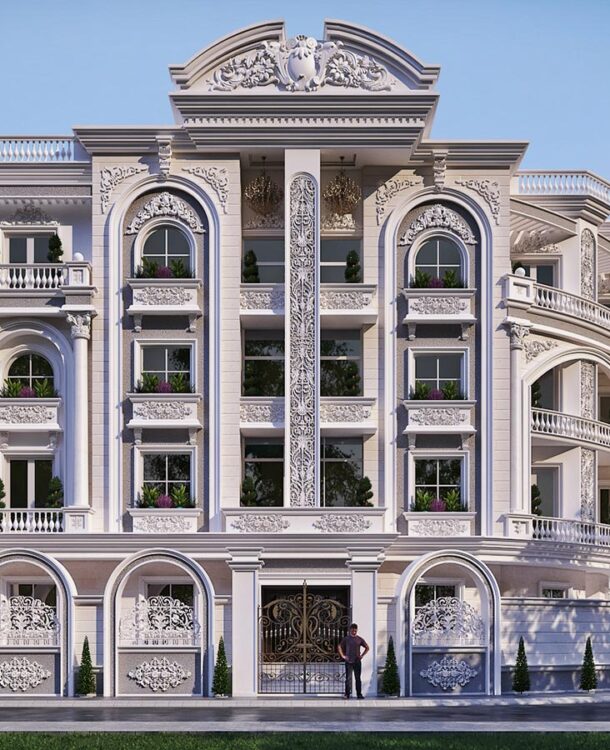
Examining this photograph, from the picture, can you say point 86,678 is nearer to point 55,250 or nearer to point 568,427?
point 55,250

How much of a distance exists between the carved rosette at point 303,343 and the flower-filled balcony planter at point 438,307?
2.31 metres

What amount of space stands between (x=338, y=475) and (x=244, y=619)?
17.7ft

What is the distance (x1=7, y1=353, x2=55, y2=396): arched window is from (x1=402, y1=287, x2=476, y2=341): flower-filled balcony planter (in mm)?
8488

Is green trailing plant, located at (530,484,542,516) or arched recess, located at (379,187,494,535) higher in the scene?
arched recess, located at (379,187,494,535)

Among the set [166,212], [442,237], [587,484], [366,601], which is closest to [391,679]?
[366,601]

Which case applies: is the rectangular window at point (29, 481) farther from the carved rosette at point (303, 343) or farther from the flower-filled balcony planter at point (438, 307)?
the flower-filled balcony planter at point (438, 307)

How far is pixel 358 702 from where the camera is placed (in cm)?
3077

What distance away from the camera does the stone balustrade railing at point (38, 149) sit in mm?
37844

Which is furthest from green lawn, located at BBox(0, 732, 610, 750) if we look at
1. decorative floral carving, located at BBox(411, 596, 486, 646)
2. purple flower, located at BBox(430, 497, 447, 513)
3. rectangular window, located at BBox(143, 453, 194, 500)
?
rectangular window, located at BBox(143, 453, 194, 500)

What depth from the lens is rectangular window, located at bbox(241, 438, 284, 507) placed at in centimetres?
3688

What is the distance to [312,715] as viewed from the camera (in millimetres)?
27719

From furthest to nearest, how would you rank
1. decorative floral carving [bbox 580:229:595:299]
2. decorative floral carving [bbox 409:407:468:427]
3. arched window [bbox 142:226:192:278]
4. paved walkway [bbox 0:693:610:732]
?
decorative floral carving [bbox 580:229:595:299]
arched window [bbox 142:226:192:278]
decorative floral carving [bbox 409:407:468:427]
paved walkway [bbox 0:693:610:732]

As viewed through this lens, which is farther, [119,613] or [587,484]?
[587,484]

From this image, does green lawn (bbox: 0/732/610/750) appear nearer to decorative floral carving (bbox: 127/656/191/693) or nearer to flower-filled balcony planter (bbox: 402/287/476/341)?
decorative floral carving (bbox: 127/656/191/693)
